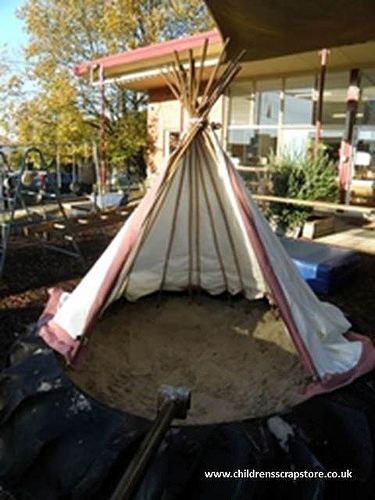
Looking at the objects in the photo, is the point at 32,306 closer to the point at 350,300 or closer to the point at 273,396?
the point at 273,396

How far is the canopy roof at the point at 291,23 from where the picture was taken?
2.74m

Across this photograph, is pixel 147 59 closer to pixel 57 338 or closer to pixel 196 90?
pixel 196 90

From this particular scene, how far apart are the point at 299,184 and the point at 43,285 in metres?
4.86

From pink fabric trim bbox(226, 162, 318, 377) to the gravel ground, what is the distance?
3.15 feet

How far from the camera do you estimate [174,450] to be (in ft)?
6.73

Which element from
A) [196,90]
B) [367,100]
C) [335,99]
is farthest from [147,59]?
[196,90]

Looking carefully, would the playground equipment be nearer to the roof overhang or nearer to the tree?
the roof overhang

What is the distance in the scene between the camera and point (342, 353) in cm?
289

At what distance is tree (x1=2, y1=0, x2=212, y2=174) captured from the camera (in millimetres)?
14359

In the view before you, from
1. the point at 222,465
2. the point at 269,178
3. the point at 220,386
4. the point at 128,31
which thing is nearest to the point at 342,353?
the point at 220,386

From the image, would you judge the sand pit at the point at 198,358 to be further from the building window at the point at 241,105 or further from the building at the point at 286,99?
the building window at the point at 241,105

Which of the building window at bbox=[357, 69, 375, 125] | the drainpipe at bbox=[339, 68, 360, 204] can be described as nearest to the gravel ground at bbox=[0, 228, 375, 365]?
the drainpipe at bbox=[339, 68, 360, 204]

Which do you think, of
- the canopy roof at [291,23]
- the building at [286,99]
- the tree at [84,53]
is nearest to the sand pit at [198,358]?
the canopy roof at [291,23]

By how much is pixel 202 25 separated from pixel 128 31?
9.60 ft
